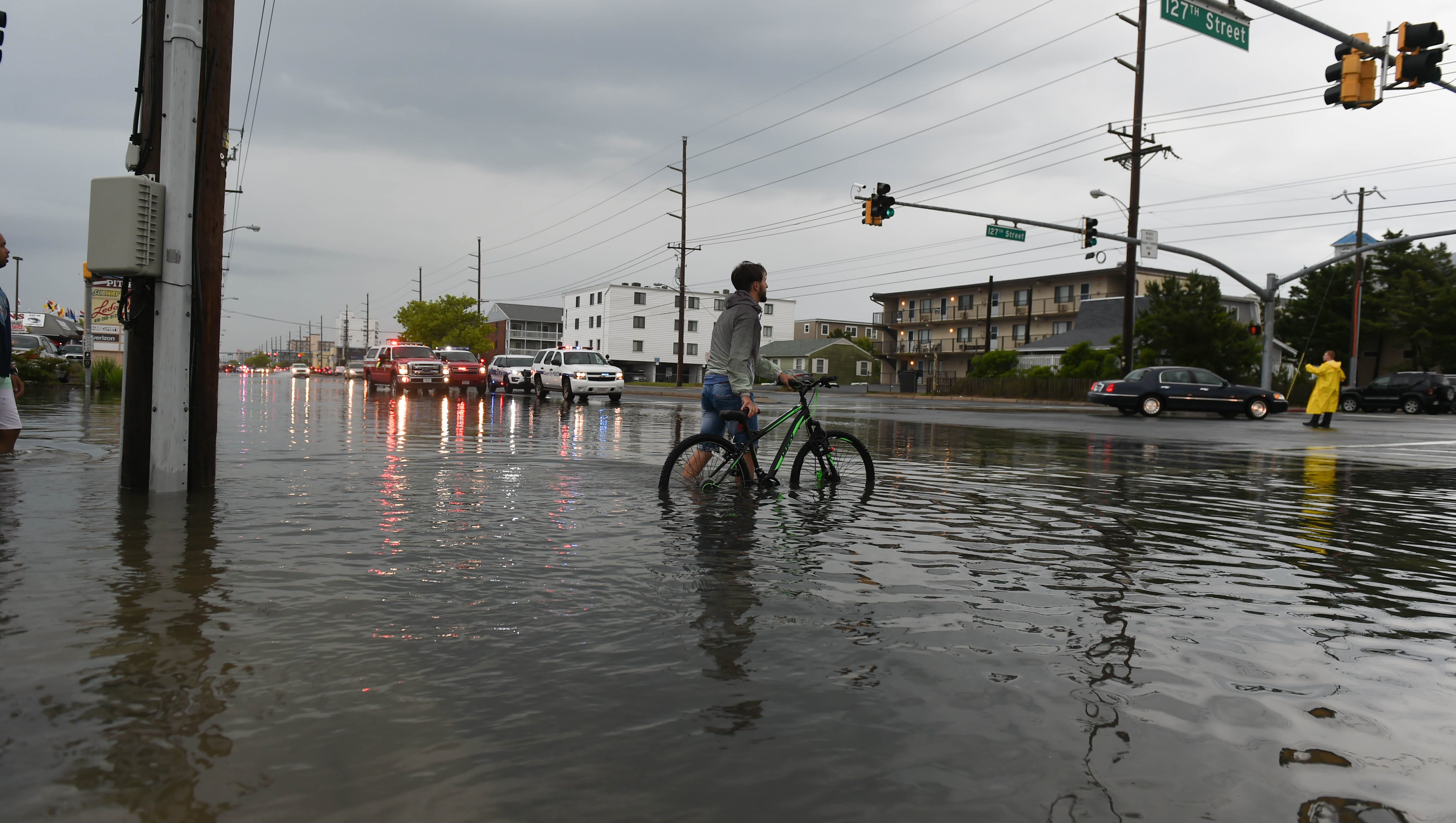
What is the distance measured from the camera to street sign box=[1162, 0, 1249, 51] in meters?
13.4

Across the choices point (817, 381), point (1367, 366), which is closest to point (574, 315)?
point (1367, 366)

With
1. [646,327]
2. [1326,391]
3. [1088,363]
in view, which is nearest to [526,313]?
[646,327]

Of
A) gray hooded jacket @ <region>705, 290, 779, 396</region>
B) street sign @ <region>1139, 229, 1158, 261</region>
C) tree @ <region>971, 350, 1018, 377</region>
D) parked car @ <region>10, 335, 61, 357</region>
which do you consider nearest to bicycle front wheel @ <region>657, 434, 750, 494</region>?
gray hooded jacket @ <region>705, 290, 779, 396</region>

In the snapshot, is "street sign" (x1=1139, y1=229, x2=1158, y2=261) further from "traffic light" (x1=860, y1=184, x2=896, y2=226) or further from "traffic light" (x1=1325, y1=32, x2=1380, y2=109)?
"traffic light" (x1=1325, y1=32, x2=1380, y2=109)

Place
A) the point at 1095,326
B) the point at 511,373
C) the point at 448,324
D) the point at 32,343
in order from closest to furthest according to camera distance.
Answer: the point at 32,343, the point at 511,373, the point at 1095,326, the point at 448,324

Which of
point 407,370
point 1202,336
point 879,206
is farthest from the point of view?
point 1202,336

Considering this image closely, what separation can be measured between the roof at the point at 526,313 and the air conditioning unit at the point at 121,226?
116551mm

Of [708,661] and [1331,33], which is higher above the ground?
[1331,33]

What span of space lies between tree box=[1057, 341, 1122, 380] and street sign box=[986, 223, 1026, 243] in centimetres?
2010

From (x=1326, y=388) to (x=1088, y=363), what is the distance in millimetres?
29074

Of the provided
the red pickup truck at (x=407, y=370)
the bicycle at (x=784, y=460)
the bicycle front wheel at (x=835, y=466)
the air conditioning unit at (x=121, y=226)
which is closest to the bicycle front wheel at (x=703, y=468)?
the bicycle at (x=784, y=460)

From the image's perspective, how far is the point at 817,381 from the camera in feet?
26.1

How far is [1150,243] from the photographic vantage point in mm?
28938

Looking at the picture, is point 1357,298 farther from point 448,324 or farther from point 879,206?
point 448,324
